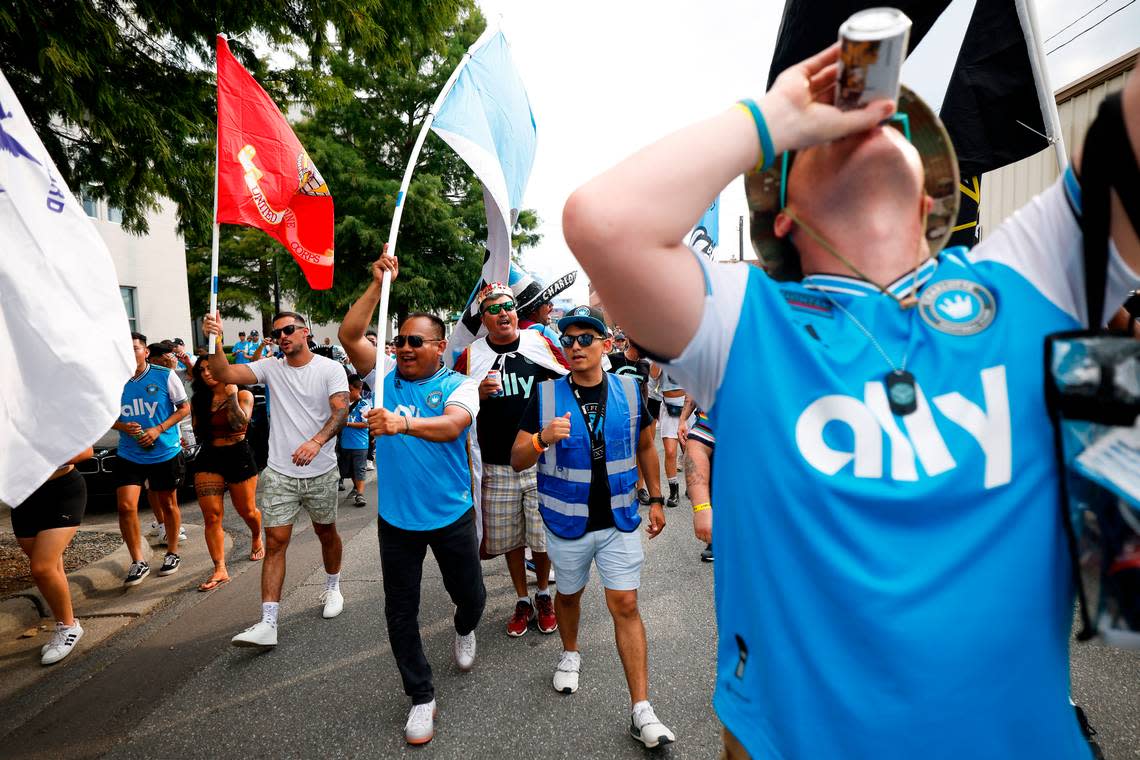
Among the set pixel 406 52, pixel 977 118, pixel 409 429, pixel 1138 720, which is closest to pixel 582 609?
pixel 409 429

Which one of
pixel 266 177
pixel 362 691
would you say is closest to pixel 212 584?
pixel 362 691

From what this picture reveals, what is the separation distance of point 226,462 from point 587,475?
3692 millimetres

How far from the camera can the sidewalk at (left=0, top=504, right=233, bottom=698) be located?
12.8 feet

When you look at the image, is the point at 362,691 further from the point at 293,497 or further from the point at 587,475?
the point at 587,475

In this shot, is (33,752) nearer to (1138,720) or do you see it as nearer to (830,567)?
(830,567)

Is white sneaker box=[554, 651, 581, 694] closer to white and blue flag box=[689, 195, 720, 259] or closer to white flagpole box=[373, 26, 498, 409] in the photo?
white flagpole box=[373, 26, 498, 409]

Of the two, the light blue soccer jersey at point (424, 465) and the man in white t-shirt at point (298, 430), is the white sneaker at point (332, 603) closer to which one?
the man in white t-shirt at point (298, 430)

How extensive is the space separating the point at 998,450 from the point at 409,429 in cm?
264

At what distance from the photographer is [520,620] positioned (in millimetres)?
4188

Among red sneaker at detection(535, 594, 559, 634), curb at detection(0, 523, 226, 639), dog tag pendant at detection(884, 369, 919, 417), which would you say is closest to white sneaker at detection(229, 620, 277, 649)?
curb at detection(0, 523, 226, 639)

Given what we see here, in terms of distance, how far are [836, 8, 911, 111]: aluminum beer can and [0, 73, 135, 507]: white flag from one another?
7.82 ft

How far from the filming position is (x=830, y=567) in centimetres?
101

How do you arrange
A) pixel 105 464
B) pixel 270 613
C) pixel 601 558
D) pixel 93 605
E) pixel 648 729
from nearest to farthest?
pixel 648 729 → pixel 601 558 → pixel 270 613 → pixel 93 605 → pixel 105 464

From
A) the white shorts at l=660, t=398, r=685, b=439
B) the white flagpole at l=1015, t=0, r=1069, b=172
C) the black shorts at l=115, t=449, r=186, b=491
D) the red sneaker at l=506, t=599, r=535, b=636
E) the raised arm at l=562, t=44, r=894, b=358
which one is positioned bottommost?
the red sneaker at l=506, t=599, r=535, b=636
